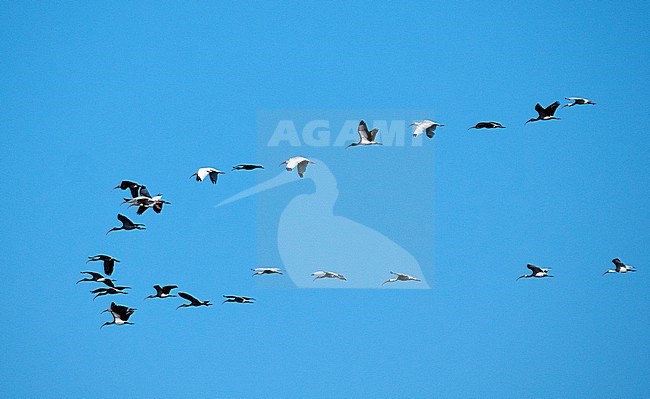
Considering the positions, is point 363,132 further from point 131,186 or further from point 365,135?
point 131,186

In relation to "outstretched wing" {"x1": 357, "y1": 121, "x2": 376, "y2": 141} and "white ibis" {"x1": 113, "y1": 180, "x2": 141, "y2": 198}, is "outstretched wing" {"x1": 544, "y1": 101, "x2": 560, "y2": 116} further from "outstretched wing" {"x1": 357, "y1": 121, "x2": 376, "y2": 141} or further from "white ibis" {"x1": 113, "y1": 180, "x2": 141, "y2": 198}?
"white ibis" {"x1": 113, "y1": 180, "x2": 141, "y2": 198}

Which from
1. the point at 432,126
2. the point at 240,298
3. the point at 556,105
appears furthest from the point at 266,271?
the point at 556,105

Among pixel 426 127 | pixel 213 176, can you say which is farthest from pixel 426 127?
pixel 213 176

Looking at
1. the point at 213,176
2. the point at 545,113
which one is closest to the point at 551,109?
the point at 545,113

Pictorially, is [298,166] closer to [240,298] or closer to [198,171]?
[198,171]

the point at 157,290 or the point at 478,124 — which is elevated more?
the point at 478,124

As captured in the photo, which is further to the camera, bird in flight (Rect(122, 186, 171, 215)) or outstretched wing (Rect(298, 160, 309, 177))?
bird in flight (Rect(122, 186, 171, 215))

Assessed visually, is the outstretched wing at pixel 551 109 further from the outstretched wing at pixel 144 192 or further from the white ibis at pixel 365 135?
the outstretched wing at pixel 144 192

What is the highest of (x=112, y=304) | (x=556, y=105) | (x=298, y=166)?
(x=556, y=105)

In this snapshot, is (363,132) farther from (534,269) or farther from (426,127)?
(534,269)

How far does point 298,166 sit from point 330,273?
738cm

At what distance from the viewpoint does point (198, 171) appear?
1836 inches

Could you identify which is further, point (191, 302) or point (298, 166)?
point (191, 302)

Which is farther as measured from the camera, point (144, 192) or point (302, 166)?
point (144, 192)
